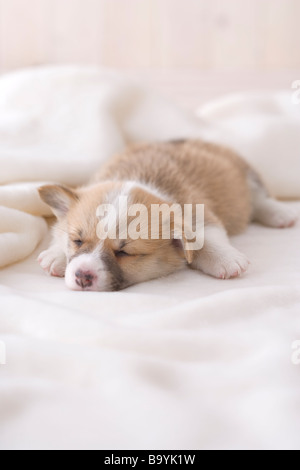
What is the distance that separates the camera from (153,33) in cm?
378

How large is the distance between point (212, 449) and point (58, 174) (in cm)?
150

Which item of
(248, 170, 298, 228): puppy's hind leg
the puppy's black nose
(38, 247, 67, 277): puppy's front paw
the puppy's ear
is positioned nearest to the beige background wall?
(248, 170, 298, 228): puppy's hind leg

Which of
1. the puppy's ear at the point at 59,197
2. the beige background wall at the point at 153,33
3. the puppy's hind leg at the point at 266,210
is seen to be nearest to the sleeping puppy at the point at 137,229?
the puppy's ear at the point at 59,197

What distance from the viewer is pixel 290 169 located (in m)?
2.58

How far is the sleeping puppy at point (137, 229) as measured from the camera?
1536 mm

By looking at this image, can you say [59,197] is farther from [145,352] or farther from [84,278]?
[145,352]

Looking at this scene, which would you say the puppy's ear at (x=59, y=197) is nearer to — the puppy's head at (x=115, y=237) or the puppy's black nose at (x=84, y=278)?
the puppy's head at (x=115, y=237)

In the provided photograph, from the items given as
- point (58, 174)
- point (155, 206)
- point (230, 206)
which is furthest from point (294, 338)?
point (58, 174)

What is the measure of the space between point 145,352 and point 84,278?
0.42m

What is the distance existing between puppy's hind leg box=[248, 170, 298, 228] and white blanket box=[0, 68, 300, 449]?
0.08 m

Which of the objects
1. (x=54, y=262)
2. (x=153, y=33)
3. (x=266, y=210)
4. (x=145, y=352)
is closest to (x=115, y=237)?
(x=54, y=262)

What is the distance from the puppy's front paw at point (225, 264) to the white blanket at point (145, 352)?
0.10ft

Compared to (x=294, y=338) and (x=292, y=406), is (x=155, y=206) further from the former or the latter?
(x=292, y=406)

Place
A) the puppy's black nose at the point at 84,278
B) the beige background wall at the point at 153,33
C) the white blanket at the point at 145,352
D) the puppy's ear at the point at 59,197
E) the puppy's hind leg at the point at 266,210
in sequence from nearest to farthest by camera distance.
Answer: the white blanket at the point at 145,352 < the puppy's black nose at the point at 84,278 < the puppy's ear at the point at 59,197 < the puppy's hind leg at the point at 266,210 < the beige background wall at the point at 153,33
